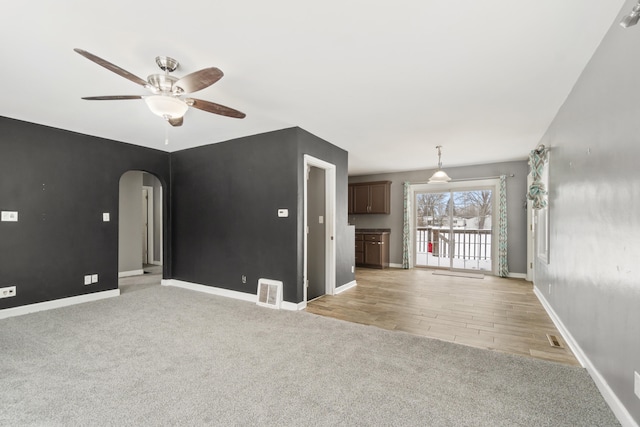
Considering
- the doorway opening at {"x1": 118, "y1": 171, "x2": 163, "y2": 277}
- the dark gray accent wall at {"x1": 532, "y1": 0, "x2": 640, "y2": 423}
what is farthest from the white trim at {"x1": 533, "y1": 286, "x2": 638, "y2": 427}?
the doorway opening at {"x1": 118, "y1": 171, "x2": 163, "y2": 277}

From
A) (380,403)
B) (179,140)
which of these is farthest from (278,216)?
(380,403)

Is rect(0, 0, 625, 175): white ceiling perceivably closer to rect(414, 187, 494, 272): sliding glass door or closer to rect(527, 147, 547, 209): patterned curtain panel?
rect(527, 147, 547, 209): patterned curtain panel

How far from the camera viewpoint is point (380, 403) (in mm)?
1938

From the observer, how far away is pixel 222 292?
467 centimetres

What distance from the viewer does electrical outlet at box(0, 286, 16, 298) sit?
357 cm

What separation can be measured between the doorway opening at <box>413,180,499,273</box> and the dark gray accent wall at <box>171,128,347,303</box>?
324 centimetres

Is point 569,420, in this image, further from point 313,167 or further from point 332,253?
point 313,167

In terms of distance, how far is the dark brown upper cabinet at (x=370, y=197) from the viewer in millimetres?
7645

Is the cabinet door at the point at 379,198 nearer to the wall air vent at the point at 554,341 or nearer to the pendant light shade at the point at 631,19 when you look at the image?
the wall air vent at the point at 554,341

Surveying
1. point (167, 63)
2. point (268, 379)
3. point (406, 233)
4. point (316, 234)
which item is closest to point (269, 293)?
point (316, 234)

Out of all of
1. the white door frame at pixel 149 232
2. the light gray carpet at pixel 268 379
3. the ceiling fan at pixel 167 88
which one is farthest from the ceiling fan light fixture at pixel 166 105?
the white door frame at pixel 149 232

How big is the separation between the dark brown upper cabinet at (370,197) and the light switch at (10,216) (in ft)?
21.2

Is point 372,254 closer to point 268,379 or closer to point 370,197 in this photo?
point 370,197

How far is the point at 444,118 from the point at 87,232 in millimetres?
5274
